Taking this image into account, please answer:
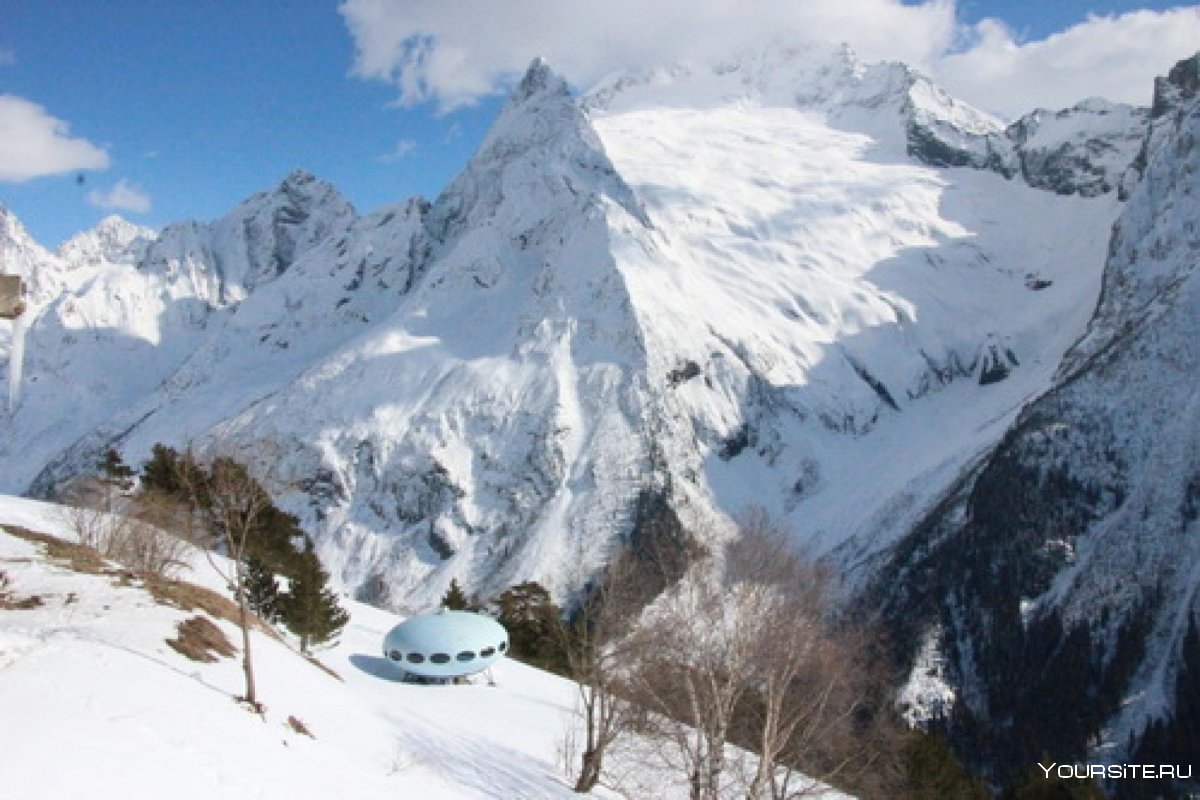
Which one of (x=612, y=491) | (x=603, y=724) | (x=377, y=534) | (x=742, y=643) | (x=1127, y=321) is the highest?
(x=1127, y=321)

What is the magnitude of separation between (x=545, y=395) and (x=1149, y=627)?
10963cm

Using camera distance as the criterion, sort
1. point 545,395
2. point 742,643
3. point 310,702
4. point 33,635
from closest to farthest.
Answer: point 33,635 < point 742,643 < point 310,702 < point 545,395

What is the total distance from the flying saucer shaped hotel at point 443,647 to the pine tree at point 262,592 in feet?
25.2

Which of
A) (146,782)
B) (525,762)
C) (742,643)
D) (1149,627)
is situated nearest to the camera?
(146,782)

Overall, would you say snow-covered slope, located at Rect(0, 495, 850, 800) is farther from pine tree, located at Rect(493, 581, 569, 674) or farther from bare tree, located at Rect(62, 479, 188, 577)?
pine tree, located at Rect(493, 581, 569, 674)

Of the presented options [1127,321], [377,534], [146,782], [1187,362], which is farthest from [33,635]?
[1127,321]

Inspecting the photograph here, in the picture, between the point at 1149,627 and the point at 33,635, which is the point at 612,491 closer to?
the point at 1149,627

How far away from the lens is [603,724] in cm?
2897

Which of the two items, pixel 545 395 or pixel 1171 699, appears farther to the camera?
pixel 545 395

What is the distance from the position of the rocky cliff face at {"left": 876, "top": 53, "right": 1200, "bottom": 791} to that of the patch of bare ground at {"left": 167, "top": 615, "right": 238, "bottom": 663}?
106882 millimetres

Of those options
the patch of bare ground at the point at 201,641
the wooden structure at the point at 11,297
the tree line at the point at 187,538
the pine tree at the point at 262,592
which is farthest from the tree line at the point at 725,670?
the pine tree at the point at 262,592

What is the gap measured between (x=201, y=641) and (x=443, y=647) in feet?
79.2

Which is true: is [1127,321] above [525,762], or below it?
above

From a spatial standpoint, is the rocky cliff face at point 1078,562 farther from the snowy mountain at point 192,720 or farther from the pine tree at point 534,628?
the snowy mountain at point 192,720
